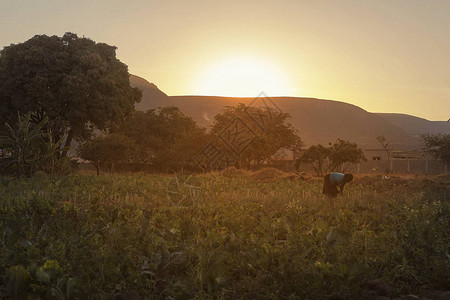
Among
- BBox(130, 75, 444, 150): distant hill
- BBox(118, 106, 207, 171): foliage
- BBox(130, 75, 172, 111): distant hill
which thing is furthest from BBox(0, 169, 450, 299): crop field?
BBox(130, 75, 172, 111): distant hill

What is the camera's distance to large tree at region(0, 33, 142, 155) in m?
29.4

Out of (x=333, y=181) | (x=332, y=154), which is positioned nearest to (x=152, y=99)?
(x=332, y=154)

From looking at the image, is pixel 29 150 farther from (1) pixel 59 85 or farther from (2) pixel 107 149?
(2) pixel 107 149

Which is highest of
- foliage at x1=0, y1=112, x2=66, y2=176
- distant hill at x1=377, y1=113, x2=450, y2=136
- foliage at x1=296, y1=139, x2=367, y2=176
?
distant hill at x1=377, y1=113, x2=450, y2=136

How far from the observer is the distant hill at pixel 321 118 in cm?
12888

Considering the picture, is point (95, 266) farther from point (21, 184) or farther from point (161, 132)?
point (161, 132)

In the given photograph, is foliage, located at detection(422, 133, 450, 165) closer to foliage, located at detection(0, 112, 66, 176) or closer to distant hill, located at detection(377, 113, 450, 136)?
foliage, located at detection(0, 112, 66, 176)

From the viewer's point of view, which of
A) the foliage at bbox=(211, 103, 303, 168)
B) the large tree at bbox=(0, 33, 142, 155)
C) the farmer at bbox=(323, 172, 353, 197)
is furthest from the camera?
the foliage at bbox=(211, 103, 303, 168)

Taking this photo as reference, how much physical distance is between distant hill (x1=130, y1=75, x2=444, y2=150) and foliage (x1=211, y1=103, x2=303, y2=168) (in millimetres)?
68190

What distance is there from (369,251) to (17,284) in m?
4.75

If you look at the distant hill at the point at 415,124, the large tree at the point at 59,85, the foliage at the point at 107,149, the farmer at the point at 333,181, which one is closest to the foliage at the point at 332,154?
the foliage at the point at 107,149

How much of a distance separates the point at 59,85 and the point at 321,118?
124887 mm

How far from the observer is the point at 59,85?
3025 cm

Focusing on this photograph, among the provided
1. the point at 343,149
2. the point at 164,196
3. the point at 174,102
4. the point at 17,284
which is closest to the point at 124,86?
the point at 343,149
